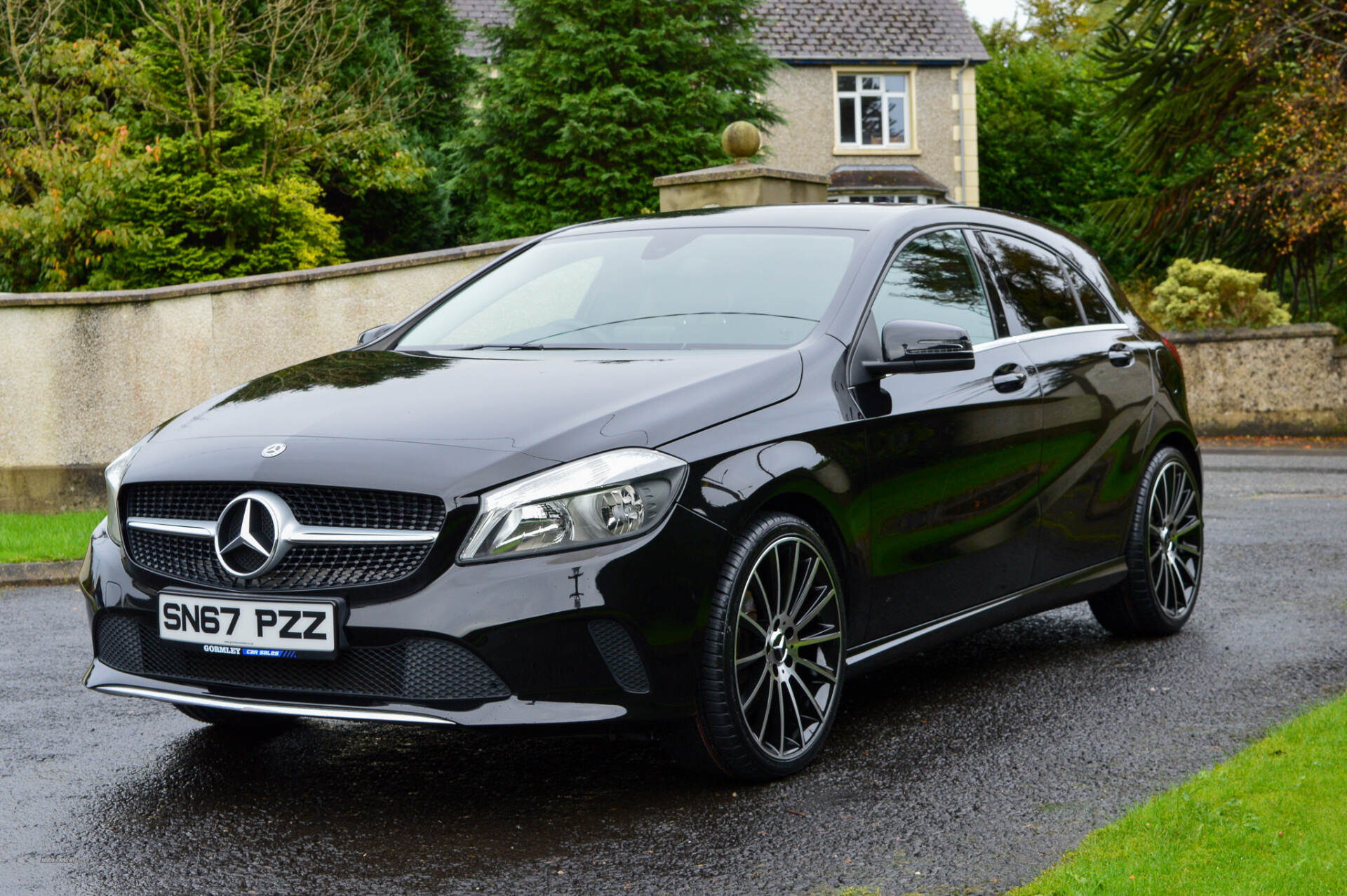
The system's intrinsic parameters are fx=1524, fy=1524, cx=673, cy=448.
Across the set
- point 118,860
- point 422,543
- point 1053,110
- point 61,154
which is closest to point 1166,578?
point 422,543

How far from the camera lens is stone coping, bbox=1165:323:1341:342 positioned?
717 inches

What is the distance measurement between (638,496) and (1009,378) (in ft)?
6.45

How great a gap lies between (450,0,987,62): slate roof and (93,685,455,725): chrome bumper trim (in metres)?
35.6

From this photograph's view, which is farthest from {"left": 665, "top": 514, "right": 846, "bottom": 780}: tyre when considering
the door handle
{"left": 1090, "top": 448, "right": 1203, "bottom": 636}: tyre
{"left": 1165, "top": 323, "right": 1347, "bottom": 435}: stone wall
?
{"left": 1165, "top": 323, "right": 1347, "bottom": 435}: stone wall

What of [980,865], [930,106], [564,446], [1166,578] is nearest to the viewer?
[980,865]

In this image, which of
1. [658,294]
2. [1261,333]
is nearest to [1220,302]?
[1261,333]

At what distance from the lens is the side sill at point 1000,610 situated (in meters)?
4.68

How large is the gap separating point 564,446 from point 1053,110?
141ft

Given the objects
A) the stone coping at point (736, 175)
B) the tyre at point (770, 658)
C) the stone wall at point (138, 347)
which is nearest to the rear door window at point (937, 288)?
the tyre at point (770, 658)

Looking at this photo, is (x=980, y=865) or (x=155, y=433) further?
(x=155, y=433)

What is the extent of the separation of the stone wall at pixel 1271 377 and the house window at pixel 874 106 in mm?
22319

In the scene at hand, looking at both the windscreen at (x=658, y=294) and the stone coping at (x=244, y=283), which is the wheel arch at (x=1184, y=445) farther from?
the stone coping at (x=244, y=283)

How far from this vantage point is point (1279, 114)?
64.6ft

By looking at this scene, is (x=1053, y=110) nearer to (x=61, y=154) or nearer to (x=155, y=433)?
(x=61, y=154)
